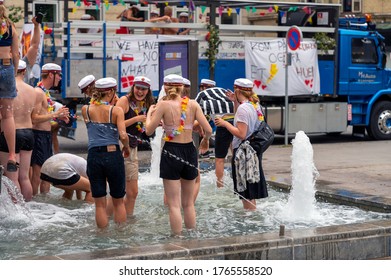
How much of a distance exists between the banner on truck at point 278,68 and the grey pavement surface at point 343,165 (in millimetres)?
1282

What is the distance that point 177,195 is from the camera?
8.66 metres

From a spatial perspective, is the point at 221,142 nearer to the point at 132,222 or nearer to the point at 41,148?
the point at 41,148

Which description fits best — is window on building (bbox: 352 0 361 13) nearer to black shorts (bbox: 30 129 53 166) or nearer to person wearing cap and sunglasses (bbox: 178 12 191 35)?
person wearing cap and sunglasses (bbox: 178 12 191 35)

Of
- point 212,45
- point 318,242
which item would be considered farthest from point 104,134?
point 212,45

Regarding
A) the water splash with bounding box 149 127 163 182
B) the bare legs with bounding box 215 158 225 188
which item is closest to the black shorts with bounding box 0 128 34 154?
the bare legs with bounding box 215 158 225 188

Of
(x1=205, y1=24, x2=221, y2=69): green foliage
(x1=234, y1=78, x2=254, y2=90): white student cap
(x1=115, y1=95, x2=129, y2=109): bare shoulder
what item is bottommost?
(x1=115, y1=95, x2=129, y2=109): bare shoulder

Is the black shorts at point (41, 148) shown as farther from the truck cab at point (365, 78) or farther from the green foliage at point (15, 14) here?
the green foliage at point (15, 14)

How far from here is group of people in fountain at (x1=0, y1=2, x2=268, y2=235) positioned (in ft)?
28.3

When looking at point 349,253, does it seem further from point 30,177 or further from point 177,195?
point 30,177

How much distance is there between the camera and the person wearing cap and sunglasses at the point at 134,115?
31.1 ft

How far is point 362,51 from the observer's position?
2084cm

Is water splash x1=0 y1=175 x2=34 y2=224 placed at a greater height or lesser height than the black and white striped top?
lesser

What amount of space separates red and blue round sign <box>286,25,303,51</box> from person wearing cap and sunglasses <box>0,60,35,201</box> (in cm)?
899

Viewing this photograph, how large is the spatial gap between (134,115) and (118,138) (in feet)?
2.57
